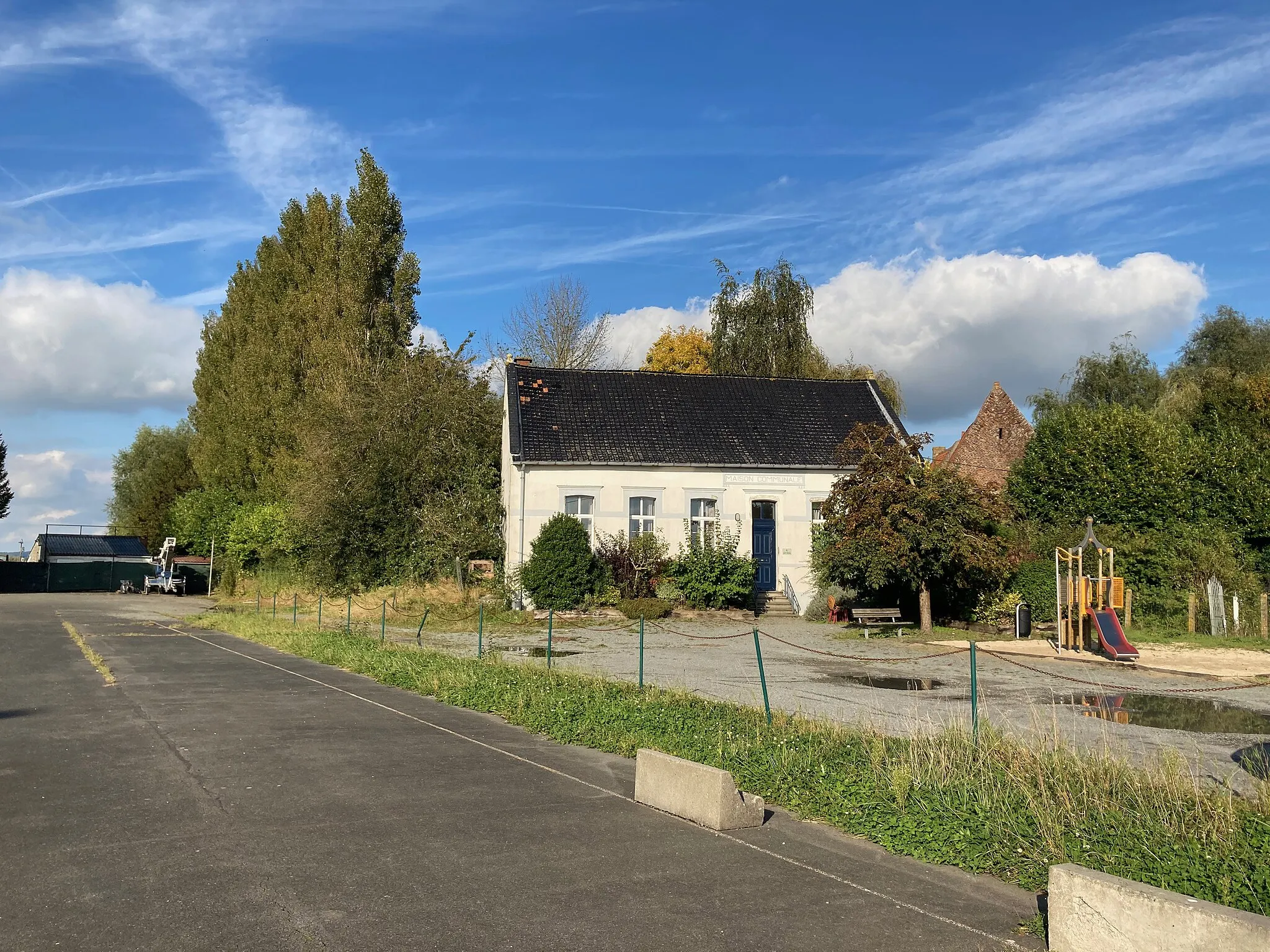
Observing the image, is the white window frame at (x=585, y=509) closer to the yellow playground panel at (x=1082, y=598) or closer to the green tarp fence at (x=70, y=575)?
the yellow playground panel at (x=1082, y=598)

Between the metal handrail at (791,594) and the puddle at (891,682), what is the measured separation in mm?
13795

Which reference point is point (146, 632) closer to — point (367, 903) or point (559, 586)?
point (559, 586)

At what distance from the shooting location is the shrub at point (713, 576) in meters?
29.3

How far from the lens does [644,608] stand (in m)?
28.4

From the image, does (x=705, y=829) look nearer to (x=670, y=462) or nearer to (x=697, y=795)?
(x=697, y=795)

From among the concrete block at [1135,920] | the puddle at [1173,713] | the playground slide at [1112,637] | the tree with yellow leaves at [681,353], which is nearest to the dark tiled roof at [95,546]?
the tree with yellow leaves at [681,353]

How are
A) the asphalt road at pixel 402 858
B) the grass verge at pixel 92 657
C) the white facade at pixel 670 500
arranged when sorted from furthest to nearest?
1. the white facade at pixel 670 500
2. the grass verge at pixel 92 657
3. the asphalt road at pixel 402 858

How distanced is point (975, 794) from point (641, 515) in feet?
78.5

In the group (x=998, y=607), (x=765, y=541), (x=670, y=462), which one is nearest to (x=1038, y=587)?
(x=998, y=607)

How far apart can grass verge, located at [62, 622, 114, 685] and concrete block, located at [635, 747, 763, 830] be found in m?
11.4

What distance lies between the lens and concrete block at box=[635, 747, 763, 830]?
8.07 metres

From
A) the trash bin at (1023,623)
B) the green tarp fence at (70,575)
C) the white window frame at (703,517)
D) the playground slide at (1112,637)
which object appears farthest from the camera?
the green tarp fence at (70,575)

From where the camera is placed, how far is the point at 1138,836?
6.85 m

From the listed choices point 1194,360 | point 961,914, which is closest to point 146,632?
point 961,914
